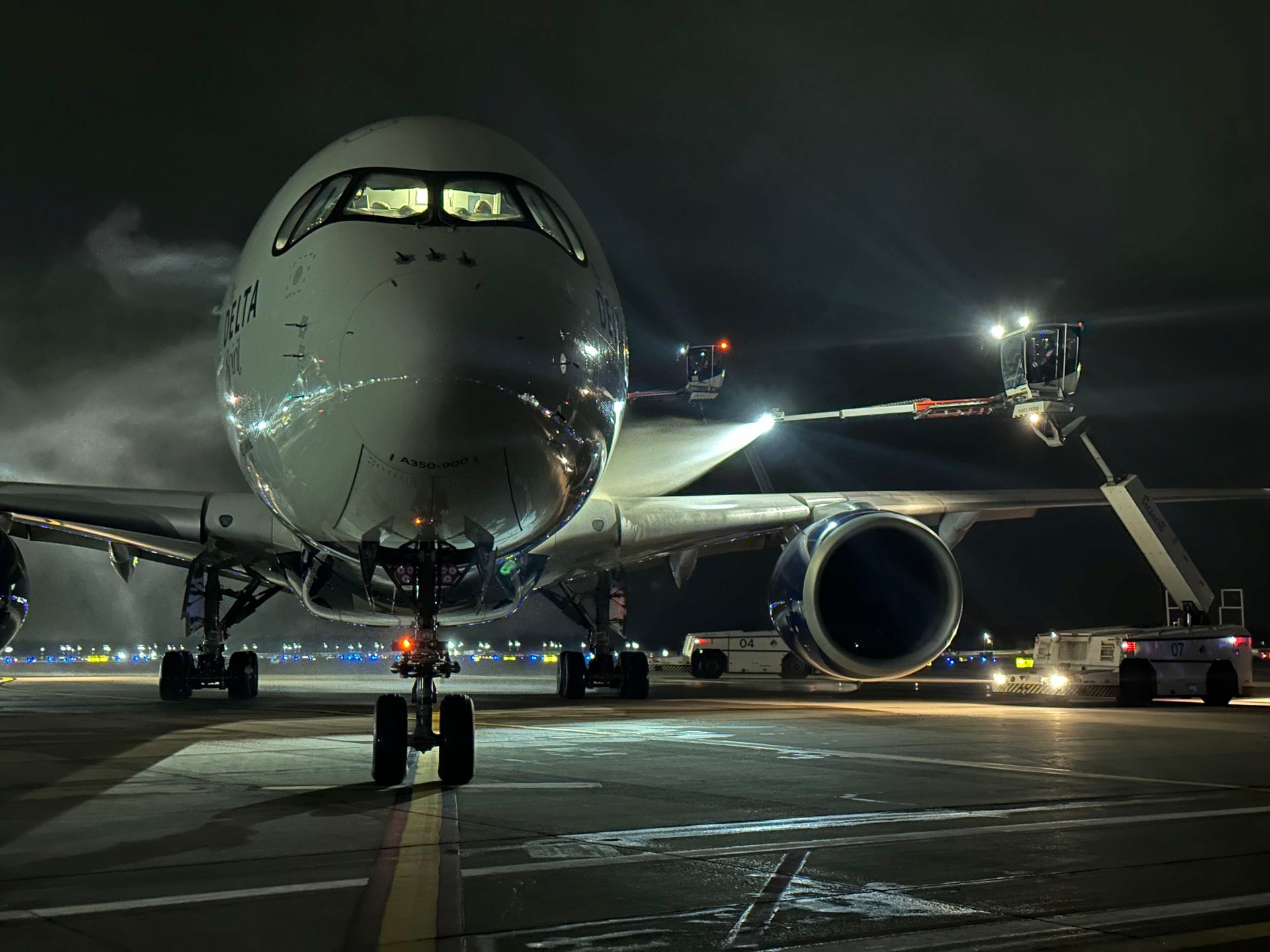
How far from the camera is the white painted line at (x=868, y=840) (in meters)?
4.85

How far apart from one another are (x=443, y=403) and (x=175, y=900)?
3.16 meters

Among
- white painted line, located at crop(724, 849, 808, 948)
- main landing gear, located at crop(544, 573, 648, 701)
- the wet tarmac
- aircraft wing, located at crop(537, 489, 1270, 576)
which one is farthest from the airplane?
main landing gear, located at crop(544, 573, 648, 701)

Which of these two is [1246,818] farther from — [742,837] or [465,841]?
[465,841]

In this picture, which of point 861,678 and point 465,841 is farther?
point 861,678

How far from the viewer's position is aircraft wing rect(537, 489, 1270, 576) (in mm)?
14312

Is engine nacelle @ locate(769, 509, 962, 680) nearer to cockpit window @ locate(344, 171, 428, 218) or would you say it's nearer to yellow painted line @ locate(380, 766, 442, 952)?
cockpit window @ locate(344, 171, 428, 218)

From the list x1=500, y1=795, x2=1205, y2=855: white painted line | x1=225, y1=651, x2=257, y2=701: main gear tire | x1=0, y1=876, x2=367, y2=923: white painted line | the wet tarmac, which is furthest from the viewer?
x1=225, y1=651, x2=257, y2=701: main gear tire

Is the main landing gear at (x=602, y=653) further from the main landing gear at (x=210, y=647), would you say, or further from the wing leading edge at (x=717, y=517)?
the main landing gear at (x=210, y=647)

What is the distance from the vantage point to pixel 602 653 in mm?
18797

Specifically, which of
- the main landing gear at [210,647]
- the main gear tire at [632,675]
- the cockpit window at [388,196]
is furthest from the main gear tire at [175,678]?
the cockpit window at [388,196]

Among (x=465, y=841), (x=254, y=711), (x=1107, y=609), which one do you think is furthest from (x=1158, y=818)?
(x=1107, y=609)

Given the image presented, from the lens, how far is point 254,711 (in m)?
15.8

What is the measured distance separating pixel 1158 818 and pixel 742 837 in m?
2.09

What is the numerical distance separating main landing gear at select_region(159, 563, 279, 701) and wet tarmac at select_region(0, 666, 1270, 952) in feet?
21.1
